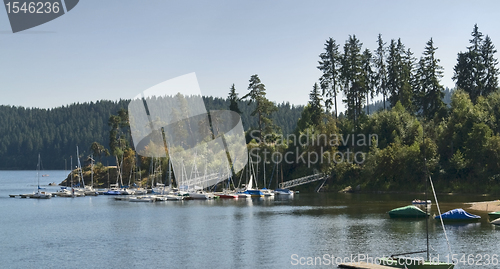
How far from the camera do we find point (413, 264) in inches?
1281

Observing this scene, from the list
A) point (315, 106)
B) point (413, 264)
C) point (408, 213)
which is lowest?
point (413, 264)

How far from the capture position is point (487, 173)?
91438 mm

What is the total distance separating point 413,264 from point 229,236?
23702 millimetres

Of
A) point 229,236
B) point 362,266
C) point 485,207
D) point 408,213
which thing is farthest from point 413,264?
point 485,207

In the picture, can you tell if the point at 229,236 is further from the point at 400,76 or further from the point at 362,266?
the point at 400,76

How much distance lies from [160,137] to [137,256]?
96.7 meters

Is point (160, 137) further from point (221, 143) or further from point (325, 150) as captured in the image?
point (325, 150)

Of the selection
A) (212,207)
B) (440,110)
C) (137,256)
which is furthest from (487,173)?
(137,256)

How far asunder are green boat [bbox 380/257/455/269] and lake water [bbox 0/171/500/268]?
4.38 metres

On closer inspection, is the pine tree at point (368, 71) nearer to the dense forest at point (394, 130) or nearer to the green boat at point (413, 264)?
the dense forest at point (394, 130)

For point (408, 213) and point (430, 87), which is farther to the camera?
point (430, 87)

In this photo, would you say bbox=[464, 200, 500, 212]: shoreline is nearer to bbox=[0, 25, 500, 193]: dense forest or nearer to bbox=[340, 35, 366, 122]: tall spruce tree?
bbox=[0, 25, 500, 193]: dense forest

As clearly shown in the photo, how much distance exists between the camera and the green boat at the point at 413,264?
105 ft

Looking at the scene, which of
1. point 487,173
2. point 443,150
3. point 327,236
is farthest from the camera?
point 443,150
